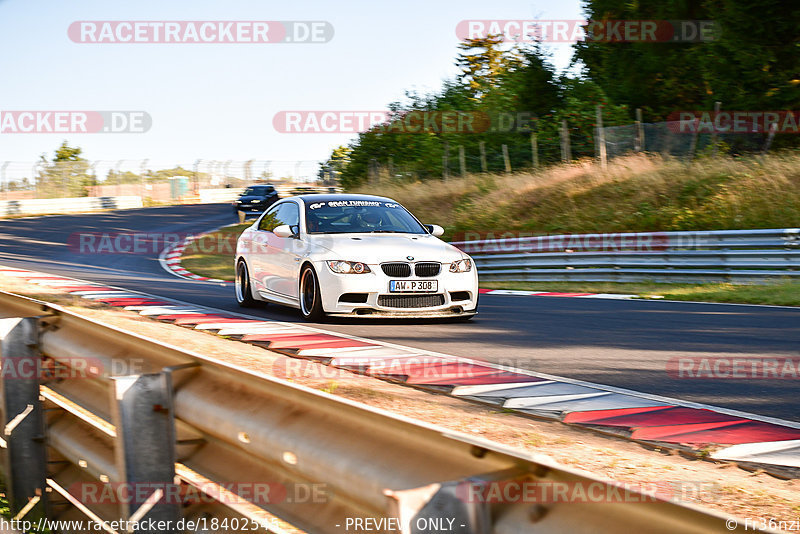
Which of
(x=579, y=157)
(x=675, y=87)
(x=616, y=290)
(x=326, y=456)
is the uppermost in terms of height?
(x=675, y=87)

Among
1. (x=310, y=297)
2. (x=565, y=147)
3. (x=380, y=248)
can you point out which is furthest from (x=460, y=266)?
(x=565, y=147)

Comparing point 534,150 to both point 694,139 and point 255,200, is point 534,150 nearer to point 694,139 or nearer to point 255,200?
point 694,139

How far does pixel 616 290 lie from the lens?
15680 mm

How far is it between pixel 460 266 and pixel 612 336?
198 cm

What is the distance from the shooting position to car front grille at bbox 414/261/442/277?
9.62 metres

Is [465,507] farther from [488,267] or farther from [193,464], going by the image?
[488,267]

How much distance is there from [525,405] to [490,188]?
2248cm

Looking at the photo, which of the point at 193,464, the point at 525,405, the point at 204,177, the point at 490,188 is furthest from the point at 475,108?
the point at 204,177

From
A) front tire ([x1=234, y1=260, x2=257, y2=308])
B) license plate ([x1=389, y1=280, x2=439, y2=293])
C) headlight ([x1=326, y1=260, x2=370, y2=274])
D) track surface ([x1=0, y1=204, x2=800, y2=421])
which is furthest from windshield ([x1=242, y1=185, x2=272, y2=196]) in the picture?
license plate ([x1=389, y1=280, x2=439, y2=293])

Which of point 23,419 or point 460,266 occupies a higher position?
point 460,266

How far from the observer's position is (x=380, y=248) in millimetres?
9727

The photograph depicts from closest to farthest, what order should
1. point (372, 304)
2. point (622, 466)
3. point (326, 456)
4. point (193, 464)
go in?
point (326, 456), point (193, 464), point (622, 466), point (372, 304)

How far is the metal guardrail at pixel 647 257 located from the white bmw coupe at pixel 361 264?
255 inches

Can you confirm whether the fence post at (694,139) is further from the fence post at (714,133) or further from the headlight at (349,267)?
the headlight at (349,267)
